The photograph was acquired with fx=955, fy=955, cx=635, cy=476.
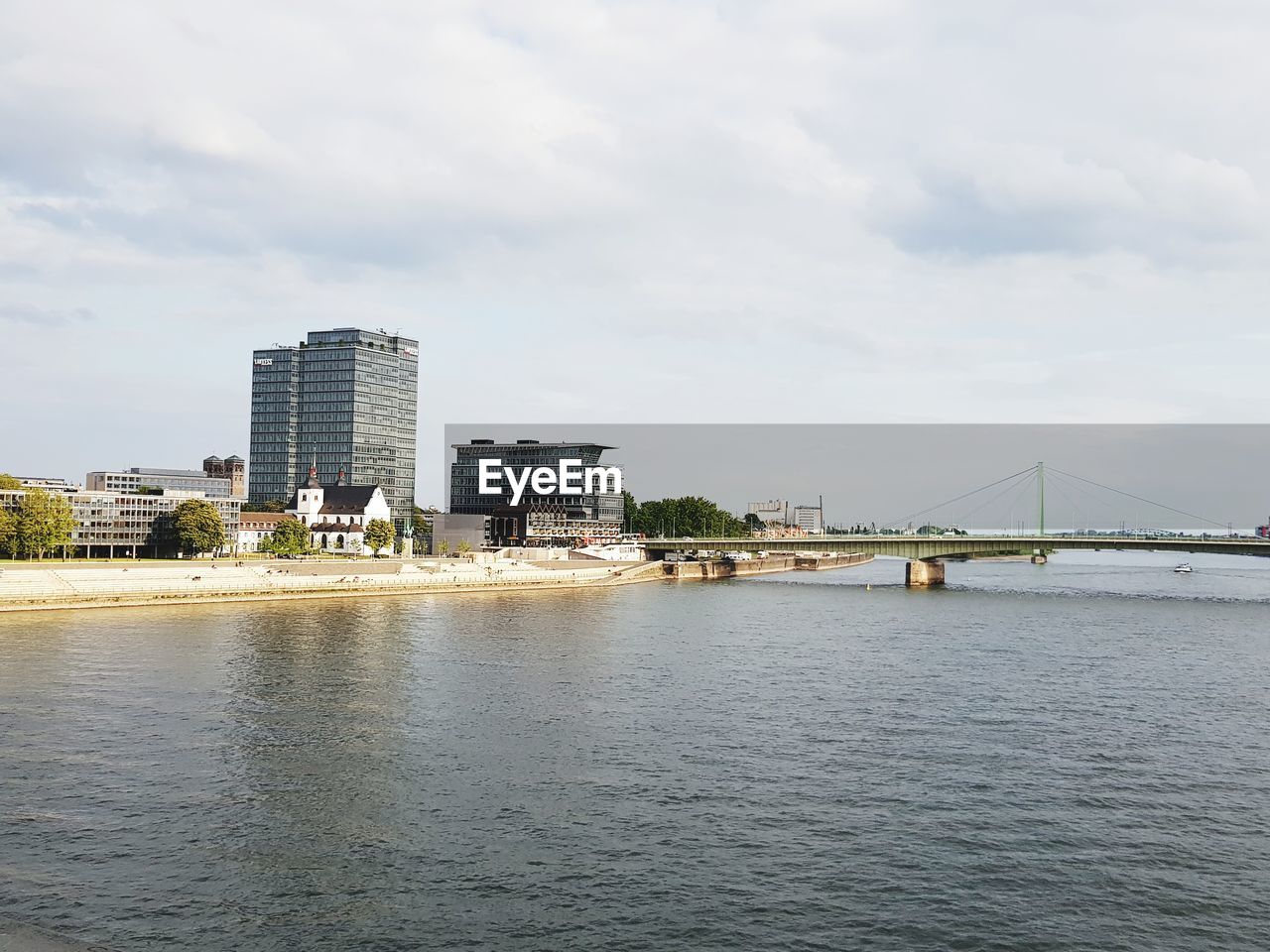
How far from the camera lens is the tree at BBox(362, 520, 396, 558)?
163375 mm

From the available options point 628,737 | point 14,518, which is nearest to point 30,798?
point 628,737

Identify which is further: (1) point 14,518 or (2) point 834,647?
(1) point 14,518

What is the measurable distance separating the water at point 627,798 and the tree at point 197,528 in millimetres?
77032

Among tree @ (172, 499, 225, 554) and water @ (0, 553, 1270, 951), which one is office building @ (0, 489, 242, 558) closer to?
tree @ (172, 499, 225, 554)

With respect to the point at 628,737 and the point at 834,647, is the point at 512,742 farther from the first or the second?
the point at 834,647

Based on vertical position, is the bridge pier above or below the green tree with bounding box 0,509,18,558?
below

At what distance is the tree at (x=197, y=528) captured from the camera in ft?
455

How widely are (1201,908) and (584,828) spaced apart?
56.0ft

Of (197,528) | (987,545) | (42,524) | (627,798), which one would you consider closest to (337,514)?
(197,528)

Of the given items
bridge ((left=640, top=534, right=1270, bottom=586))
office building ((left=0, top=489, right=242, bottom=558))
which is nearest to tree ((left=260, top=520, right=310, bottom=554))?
office building ((left=0, top=489, right=242, bottom=558))

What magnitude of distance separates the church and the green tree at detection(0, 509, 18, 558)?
70.5 meters

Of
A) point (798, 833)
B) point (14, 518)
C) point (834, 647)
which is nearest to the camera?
point (798, 833)

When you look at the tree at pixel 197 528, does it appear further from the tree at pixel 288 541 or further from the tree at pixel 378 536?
the tree at pixel 378 536

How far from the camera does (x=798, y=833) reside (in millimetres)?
29531
